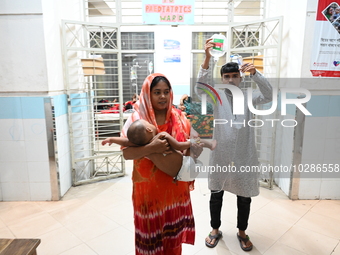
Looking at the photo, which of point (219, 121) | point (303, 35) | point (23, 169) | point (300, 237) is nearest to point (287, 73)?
point (303, 35)

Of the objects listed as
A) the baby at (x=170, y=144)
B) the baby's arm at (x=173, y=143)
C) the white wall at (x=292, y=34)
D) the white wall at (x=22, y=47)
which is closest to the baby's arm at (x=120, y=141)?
the baby at (x=170, y=144)

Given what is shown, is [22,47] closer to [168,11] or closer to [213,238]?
[168,11]

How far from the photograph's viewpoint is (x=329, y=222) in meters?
2.37

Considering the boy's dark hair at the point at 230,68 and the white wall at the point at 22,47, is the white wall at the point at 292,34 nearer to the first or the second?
the boy's dark hair at the point at 230,68

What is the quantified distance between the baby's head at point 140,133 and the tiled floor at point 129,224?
0.54 metres

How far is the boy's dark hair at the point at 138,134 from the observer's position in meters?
1.17

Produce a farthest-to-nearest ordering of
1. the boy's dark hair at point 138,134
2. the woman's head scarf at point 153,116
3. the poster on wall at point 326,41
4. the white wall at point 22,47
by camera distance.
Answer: the white wall at point 22,47, the poster on wall at point 326,41, the woman's head scarf at point 153,116, the boy's dark hair at point 138,134

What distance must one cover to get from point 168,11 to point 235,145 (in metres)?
2.42

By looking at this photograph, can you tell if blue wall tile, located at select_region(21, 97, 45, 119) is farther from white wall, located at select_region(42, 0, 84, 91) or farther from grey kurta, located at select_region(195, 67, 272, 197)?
grey kurta, located at select_region(195, 67, 272, 197)

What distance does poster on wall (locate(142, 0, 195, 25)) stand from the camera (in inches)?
125

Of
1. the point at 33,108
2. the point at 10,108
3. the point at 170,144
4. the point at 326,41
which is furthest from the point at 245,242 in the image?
the point at 10,108

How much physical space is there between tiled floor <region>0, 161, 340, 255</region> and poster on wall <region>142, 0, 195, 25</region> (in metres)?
2.11

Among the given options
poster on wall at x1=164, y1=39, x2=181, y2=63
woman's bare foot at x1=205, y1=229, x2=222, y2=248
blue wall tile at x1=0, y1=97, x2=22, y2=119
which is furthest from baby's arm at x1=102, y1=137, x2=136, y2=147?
poster on wall at x1=164, y1=39, x2=181, y2=63

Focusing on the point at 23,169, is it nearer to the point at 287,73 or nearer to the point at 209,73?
the point at 209,73
